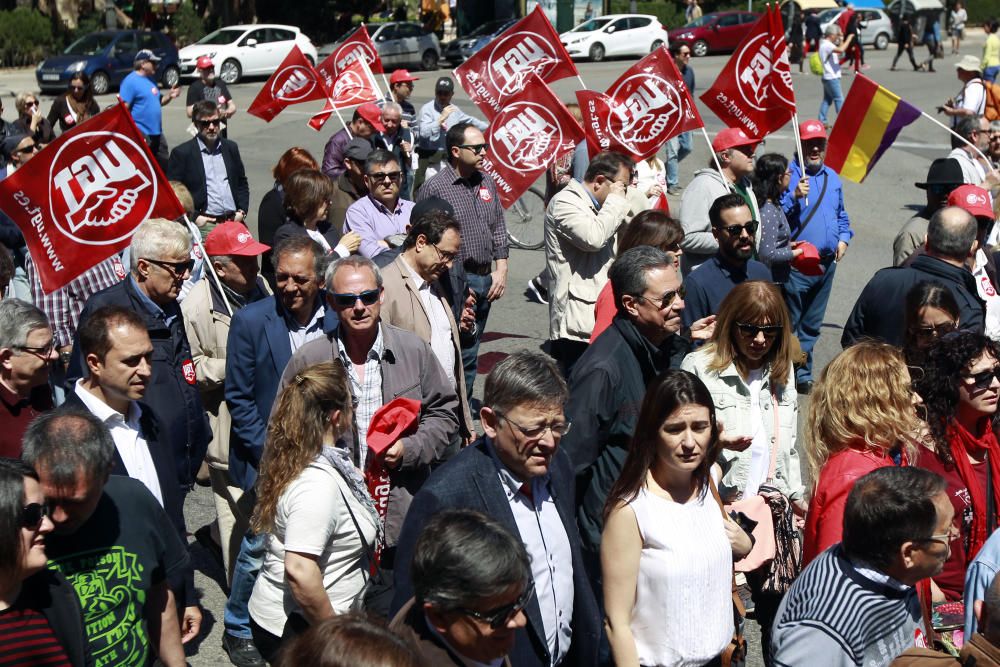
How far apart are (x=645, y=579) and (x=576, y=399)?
3.07 feet

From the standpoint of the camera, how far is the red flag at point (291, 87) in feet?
39.6

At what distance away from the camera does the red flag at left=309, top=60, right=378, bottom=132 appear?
12336 mm

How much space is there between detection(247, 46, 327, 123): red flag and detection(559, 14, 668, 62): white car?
24.7 m

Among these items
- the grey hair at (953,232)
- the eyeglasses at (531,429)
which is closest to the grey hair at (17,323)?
the eyeglasses at (531,429)

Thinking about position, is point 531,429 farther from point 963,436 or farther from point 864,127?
point 864,127

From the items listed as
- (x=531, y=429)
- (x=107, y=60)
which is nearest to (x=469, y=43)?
(x=107, y=60)

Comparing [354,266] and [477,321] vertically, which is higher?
[354,266]

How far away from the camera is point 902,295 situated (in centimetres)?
628

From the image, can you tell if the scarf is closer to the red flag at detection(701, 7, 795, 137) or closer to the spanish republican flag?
the spanish republican flag

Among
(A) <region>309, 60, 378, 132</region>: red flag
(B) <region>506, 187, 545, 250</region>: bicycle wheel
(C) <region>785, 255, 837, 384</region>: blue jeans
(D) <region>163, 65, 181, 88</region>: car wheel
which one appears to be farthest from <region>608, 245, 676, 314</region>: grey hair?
(D) <region>163, 65, 181, 88</region>: car wheel

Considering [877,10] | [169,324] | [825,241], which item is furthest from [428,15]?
[169,324]

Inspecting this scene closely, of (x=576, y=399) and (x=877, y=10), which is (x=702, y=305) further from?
(x=877, y=10)

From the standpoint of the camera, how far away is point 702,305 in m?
6.43

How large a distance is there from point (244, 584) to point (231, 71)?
29085 millimetres
